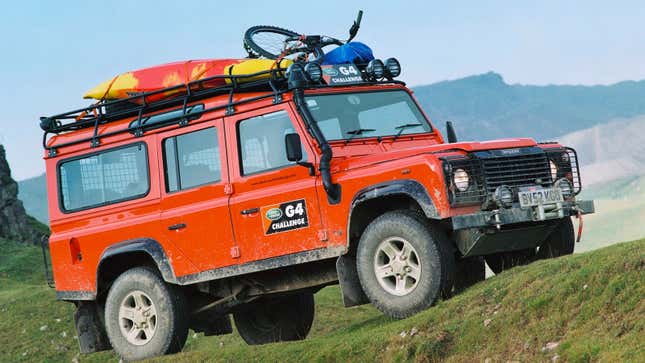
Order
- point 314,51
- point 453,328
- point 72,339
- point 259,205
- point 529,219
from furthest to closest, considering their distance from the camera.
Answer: point 72,339, point 314,51, point 259,205, point 529,219, point 453,328

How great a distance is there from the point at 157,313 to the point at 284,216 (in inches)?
86.6

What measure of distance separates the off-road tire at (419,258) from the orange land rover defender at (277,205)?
1cm

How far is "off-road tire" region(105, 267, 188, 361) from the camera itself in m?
12.1

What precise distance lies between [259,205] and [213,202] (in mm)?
672

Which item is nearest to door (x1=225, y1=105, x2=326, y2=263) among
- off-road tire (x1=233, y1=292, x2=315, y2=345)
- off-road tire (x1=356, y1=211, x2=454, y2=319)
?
off-road tire (x1=356, y1=211, x2=454, y2=319)

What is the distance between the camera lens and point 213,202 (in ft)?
38.0

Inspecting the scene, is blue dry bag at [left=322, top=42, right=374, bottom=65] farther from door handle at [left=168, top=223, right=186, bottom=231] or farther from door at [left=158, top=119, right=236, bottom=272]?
door handle at [left=168, top=223, right=186, bottom=231]

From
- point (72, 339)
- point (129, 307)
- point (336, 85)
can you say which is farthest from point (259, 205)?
point (72, 339)

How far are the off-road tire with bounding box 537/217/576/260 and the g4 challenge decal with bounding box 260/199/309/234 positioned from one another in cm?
234

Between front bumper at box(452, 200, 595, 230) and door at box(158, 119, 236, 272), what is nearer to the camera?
front bumper at box(452, 200, 595, 230)

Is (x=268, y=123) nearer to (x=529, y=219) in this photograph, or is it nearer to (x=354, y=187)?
(x=354, y=187)

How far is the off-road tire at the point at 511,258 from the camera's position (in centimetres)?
1117

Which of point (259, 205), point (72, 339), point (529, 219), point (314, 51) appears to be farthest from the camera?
point (72, 339)

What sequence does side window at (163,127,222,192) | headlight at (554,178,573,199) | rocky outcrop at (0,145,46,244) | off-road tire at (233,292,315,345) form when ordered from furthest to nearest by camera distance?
1. rocky outcrop at (0,145,46,244)
2. off-road tire at (233,292,315,345)
3. side window at (163,127,222,192)
4. headlight at (554,178,573,199)
